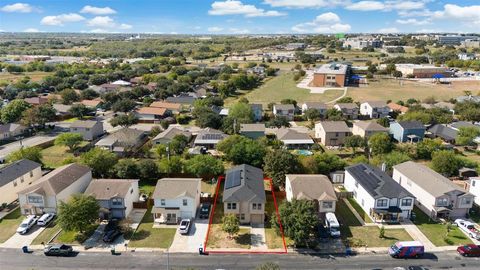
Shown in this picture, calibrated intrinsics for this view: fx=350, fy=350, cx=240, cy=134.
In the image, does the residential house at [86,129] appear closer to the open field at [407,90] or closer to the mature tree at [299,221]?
the mature tree at [299,221]

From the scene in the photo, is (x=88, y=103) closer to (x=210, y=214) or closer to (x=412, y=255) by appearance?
(x=210, y=214)

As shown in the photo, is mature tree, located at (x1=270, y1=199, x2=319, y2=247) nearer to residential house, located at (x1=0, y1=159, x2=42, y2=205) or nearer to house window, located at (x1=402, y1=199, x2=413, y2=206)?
house window, located at (x1=402, y1=199, x2=413, y2=206)

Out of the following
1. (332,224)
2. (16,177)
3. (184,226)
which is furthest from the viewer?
(16,177)

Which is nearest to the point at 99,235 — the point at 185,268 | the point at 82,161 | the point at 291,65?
the point at 185,268

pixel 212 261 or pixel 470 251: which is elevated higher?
pixel 470 251

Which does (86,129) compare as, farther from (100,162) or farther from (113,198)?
(113,198)

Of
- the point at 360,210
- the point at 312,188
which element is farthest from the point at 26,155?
the point at 360,210
